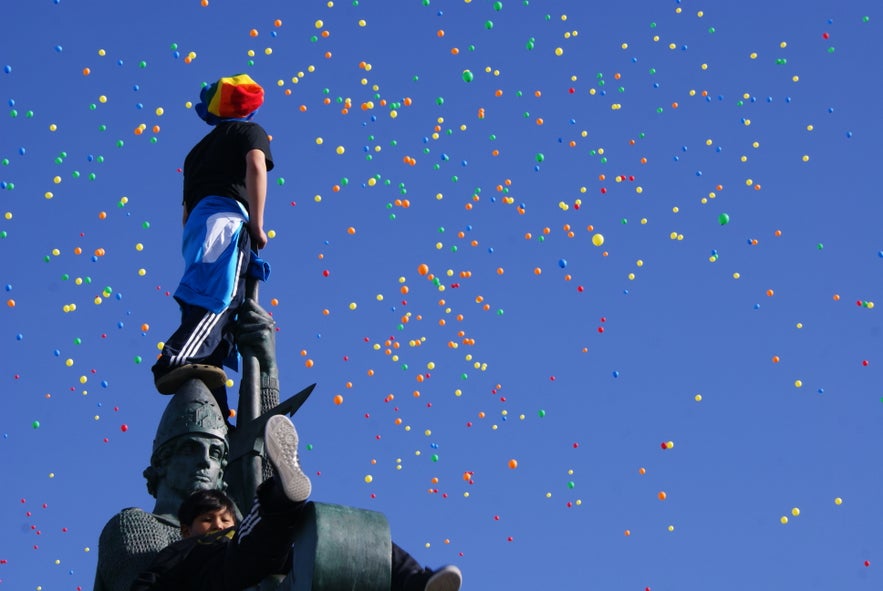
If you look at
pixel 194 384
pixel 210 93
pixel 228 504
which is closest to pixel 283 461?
pixel 228 504

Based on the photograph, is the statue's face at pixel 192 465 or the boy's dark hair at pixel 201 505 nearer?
the boy's dark hair at pixel 201 505

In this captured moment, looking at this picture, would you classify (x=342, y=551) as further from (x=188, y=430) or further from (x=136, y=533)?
(x=188, y=430)

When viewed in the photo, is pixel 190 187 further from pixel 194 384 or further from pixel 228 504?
pixel 228 504

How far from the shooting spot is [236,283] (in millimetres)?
10250

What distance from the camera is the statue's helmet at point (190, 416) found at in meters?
9.55

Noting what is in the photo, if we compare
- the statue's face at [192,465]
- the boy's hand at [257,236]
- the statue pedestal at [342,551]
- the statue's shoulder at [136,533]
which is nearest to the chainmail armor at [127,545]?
the statue's shoulder at [136,533]

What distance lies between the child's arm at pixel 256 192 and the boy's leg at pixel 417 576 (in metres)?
4.17

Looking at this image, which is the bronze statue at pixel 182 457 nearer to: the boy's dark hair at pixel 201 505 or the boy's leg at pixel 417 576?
the boy's dark hair at pixel 201 505

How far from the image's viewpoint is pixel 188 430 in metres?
9.52

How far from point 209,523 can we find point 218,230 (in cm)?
260

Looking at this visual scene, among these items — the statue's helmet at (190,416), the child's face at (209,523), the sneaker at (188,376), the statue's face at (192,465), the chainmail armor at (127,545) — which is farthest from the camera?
the sneaker at (188,376)

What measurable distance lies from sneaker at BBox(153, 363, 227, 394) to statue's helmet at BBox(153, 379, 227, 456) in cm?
4

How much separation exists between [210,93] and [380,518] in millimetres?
5487

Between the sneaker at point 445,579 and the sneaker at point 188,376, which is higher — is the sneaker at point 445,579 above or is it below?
below
